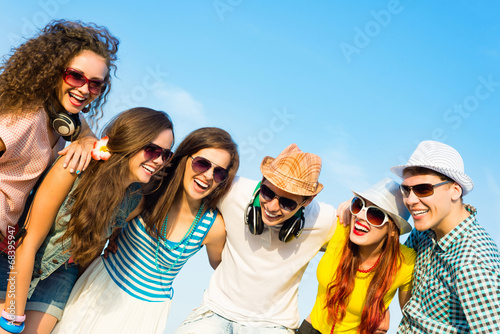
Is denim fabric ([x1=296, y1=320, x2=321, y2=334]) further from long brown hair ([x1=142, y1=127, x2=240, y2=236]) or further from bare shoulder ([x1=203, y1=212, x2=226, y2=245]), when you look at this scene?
long brown hair ([x1=142, y1=127, x2=240, y2=236])

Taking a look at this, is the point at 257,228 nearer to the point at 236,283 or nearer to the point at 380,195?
the point at 236,283

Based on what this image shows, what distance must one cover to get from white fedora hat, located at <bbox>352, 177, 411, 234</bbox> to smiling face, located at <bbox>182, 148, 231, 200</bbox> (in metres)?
1.54

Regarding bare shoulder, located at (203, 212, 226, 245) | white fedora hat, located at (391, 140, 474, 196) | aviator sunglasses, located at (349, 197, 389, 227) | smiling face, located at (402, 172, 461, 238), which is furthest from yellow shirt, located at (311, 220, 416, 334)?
bare shoulder, located at (203, 212, 226, 245)

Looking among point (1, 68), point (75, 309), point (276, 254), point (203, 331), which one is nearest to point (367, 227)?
Result: point (276, 254)

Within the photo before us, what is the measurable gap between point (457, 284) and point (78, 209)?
372cm

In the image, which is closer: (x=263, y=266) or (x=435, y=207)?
(x=435, y=207)

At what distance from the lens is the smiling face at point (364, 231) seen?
4887 mm

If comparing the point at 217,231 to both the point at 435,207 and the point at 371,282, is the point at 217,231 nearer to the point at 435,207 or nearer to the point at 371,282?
the point at 371,282

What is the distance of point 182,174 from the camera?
17.4ft

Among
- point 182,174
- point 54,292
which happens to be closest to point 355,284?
point 182,174

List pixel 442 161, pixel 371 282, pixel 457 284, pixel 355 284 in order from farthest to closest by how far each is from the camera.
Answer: pixel 355 284 < pixel 371 282 < pixel 442 161 < pixel 457 284

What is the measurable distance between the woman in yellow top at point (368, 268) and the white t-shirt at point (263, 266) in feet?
1.07

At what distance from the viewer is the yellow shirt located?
4.94 metres

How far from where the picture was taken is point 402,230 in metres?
5.09
